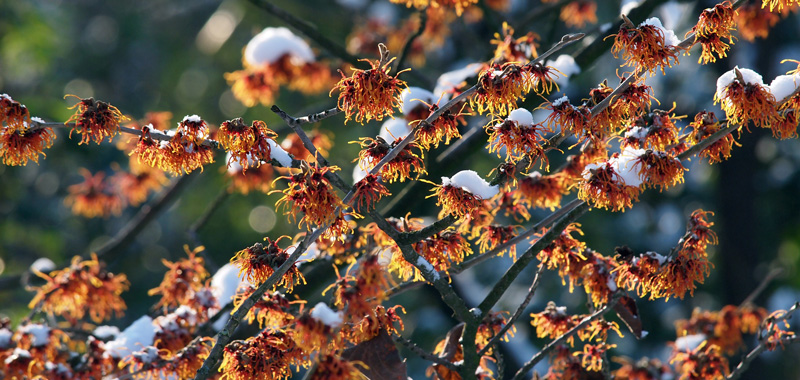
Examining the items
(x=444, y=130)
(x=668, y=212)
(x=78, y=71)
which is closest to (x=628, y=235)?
(x=668, y=212)

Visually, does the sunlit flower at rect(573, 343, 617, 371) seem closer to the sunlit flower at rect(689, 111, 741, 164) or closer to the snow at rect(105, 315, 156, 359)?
the sunlit flower at rect(689, 111, 741, 164)

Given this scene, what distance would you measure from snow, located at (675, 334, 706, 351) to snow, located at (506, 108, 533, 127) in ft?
6.05

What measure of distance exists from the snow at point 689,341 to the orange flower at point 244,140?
238 centimetres

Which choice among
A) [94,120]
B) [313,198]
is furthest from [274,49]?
[313,198]

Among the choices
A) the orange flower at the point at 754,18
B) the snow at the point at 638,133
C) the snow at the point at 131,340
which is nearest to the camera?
the snow at the point at 638,133

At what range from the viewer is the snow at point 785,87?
2184 mm

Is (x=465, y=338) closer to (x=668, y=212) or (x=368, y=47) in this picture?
(x=368, y=47)

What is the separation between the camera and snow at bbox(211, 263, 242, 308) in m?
3.56

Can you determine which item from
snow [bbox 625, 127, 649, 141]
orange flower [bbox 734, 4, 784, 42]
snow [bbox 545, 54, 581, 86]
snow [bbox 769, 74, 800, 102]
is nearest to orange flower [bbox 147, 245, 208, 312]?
snow [bbox 545, 54, 581, 86]

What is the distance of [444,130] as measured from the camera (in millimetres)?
2242

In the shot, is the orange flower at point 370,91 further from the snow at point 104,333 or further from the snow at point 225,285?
the snow at point 104,333

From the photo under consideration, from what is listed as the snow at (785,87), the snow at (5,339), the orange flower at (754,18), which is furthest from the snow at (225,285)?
the orange flower at (754,18)

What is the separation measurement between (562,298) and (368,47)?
17.6 feet

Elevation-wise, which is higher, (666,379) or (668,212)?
(668,212)
